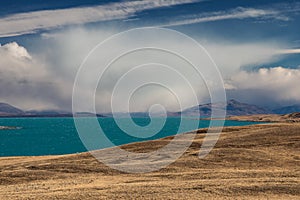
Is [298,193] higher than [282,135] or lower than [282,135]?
lower

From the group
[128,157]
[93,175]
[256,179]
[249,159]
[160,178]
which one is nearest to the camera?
[256,179]

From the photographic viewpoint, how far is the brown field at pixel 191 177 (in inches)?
1136

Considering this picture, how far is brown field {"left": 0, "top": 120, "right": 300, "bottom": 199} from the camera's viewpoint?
2884 cm

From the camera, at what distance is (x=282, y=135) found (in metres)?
57.9

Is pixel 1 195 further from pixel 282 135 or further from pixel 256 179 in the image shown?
pixel 282 135

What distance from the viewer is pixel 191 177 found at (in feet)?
116

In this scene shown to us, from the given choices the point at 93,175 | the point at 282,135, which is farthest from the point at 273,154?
the point at 93,175

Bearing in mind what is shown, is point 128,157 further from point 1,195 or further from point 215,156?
point 1,195

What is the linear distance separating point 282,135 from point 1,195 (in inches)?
1650

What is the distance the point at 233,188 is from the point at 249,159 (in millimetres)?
15004

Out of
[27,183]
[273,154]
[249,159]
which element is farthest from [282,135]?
[27,183]

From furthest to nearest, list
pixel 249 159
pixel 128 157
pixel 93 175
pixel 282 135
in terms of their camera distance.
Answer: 1. pixel 282 135
2. pixel 128 157
3. pixel 249 159
4. pixel 93 175

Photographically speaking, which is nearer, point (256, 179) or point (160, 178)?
point (256, 179)

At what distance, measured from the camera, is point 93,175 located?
132 feet
